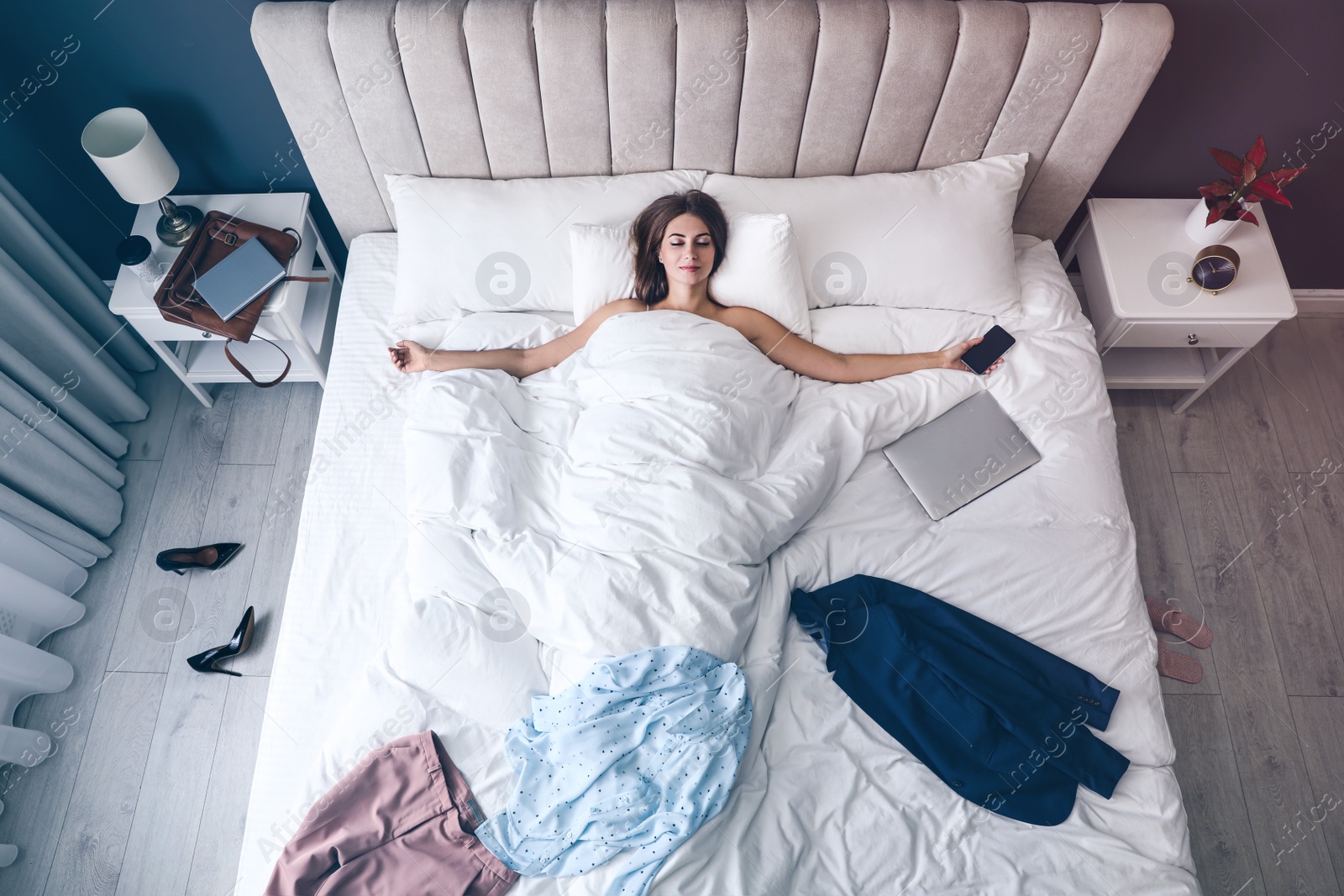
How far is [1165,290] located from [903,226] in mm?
825

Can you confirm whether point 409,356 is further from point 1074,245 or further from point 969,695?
point 1074,245

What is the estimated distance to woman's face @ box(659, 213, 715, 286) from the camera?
6.19 feet

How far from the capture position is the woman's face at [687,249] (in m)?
1.89

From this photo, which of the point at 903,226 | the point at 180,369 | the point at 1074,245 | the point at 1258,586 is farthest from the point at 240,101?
the point at 1258,586

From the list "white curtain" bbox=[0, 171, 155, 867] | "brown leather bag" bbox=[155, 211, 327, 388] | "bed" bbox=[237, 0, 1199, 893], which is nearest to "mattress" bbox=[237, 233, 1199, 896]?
"bed" bbox=[237, 0, 1199, 893]

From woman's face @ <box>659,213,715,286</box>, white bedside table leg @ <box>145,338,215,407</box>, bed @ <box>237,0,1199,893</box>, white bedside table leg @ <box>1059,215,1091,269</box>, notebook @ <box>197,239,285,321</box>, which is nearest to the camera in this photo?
bed @ <box>237,0,1199,893</box>

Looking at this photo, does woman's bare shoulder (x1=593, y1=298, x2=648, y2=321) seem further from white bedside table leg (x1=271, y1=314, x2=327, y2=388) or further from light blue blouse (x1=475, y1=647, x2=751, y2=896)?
light blue blouse (x1=475, y1=647, x2=751, y2=896)

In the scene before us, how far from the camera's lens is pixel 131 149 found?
188 cm

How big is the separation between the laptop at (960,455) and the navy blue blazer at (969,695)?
11.1 inches

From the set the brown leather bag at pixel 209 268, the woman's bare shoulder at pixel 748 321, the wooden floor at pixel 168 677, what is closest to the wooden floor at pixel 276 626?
the wooden floor at pixel 168 677

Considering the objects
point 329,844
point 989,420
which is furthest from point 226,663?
point 989,420

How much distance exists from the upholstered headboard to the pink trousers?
1487mm

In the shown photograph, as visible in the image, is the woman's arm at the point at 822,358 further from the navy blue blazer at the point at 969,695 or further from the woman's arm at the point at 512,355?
the navy blue blazer at the point at 969,695

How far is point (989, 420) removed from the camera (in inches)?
75.8
